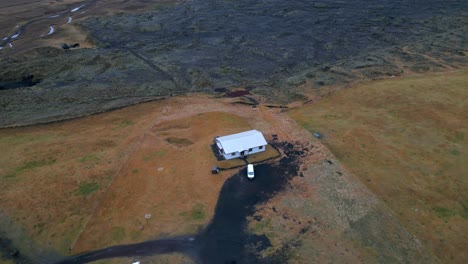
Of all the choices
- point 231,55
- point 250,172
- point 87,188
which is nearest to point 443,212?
point 250,172

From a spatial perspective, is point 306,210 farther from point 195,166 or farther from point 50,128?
point 50,128

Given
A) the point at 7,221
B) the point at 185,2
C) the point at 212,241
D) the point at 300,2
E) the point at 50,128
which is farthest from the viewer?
the point at 185,2

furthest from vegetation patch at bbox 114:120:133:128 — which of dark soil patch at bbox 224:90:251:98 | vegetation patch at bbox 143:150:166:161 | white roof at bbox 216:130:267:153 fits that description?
dark soil patch at bbox 224:90:251:98

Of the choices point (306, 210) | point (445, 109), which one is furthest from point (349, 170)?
point (445, 109)

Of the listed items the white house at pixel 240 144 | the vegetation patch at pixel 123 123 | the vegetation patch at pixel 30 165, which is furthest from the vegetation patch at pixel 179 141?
the vegetation patch at pixel 30 165

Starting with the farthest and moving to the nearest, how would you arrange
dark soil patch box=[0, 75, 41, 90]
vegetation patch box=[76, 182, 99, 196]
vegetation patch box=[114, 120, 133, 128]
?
dark soil patch box=[0, 75, 41, 90] → vegetation patch box=[114, 120, 133, 128] → vegetation patch box=[76, 182, 99, 196]

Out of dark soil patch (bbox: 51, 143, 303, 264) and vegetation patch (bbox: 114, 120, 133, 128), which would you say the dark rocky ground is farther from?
dark soil patch (bbox: 51, 143, 303, 264)
